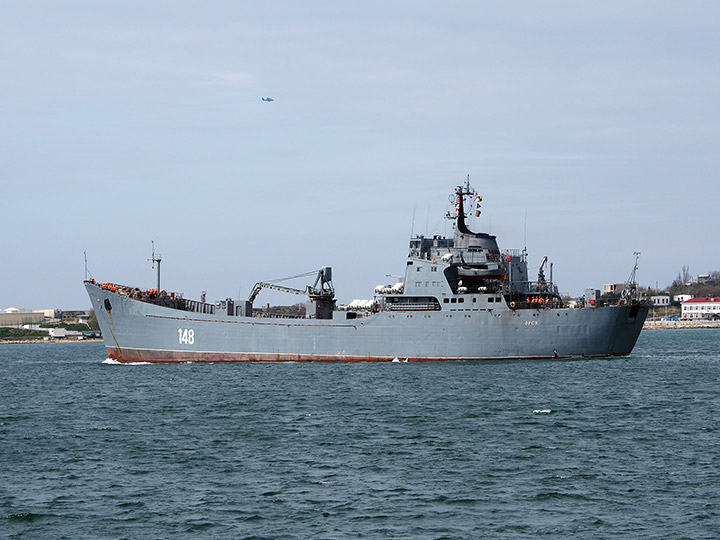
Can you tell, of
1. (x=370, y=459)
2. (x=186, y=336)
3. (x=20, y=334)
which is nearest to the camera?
(x=370, y=459)

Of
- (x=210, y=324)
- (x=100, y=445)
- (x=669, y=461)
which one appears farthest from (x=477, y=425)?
(x=210, y=324)

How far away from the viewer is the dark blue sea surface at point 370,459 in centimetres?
2041

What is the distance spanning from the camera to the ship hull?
56.8 m

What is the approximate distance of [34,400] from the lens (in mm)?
45719

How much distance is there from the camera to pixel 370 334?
195 feet

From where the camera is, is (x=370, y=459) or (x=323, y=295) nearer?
(x=370, y=459)

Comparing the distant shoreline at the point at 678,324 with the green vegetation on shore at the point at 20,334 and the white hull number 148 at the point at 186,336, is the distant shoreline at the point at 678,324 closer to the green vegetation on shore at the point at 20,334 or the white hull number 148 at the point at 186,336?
the green vegetation on shore at the point at 20,334

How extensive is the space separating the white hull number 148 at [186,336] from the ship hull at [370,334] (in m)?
0.07

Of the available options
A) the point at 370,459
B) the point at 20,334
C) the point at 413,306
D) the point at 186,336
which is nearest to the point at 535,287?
the point at 413,306

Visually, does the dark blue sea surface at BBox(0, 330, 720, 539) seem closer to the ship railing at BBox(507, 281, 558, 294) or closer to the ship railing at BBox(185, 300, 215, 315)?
the ship railing at BBox(507, 281, 558, 294)

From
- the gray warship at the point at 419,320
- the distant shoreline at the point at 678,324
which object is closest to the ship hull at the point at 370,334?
the gray warship at the point at 419,320

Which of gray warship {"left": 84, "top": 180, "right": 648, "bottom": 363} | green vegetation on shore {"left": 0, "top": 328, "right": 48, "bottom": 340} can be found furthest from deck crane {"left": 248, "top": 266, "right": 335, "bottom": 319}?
green vegetation on shore {"left": 0, "top": 328, "right": 48, "bottom": 340}

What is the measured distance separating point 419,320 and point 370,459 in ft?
102

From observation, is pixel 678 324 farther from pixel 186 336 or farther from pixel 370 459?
pixel 370 459
